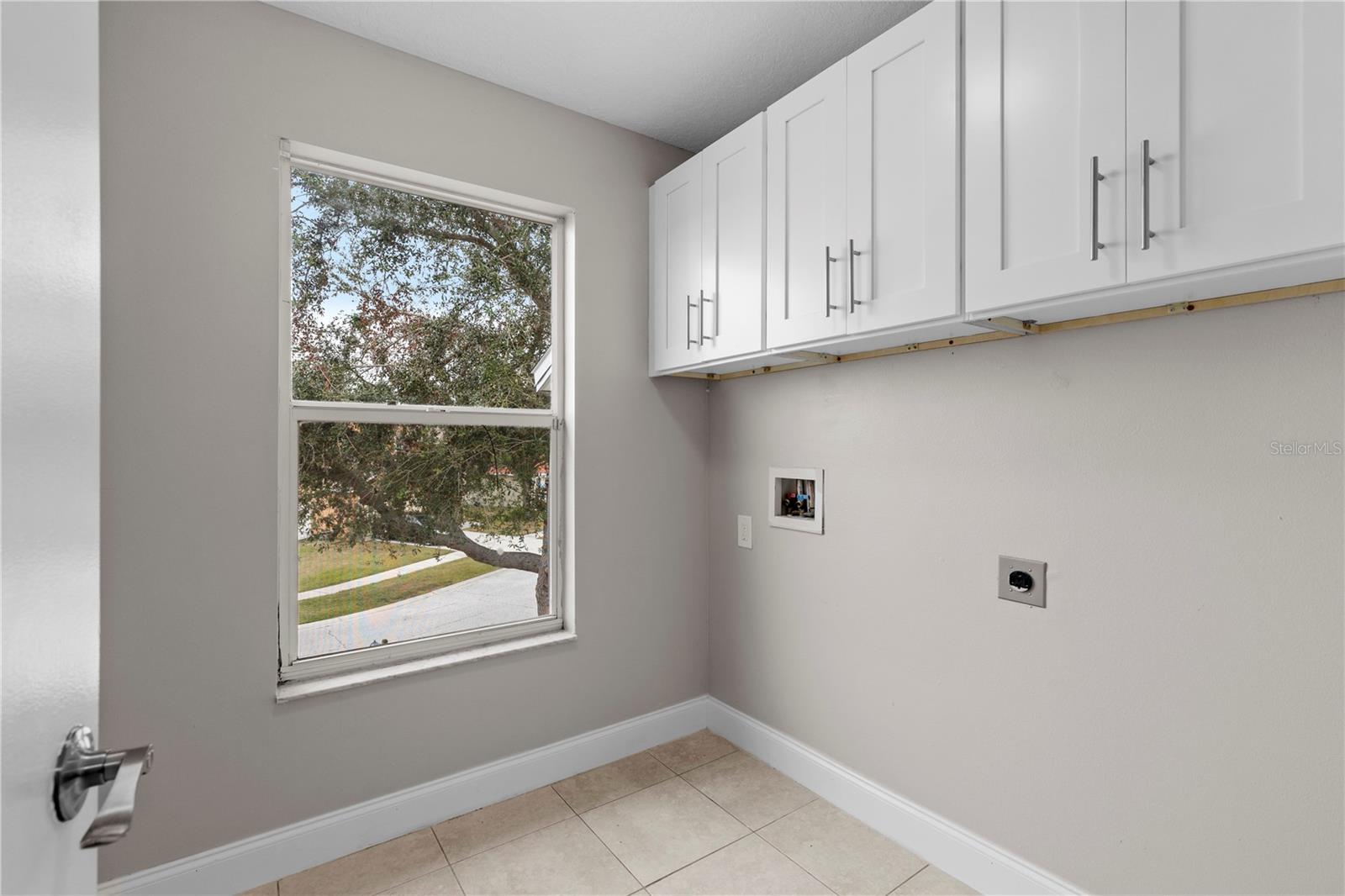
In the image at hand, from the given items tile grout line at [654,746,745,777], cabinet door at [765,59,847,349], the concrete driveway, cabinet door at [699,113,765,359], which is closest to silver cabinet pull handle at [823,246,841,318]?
cabinet door at [765,59,847,349]

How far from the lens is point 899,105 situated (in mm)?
1597

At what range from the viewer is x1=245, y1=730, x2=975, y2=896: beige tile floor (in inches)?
69.9

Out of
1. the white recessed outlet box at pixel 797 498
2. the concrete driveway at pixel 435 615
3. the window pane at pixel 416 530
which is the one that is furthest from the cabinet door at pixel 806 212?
the concrete driveway at pixel 435 615

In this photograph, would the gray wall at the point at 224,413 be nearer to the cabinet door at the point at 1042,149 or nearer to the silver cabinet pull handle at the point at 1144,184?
the cabinet door at the point at 1042,149

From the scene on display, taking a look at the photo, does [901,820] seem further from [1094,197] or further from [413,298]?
[413,298]

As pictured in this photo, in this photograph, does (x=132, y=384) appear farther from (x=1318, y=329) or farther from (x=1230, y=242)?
(x=1318, y=329)

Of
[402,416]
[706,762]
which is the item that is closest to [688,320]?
[402,416]

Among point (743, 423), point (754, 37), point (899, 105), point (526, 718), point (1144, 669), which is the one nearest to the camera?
point (1144, 669)

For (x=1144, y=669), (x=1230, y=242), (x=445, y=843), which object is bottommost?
(x=445, y=843)

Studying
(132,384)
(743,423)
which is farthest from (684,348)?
(132,384)

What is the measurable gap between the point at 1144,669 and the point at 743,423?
4.96 ft

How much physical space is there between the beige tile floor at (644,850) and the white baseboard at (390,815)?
4 centimetres

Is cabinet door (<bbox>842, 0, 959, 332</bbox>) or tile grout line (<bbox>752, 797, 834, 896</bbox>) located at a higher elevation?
cabinet door (<bbox>842, 0, 959, 332</bbox>)

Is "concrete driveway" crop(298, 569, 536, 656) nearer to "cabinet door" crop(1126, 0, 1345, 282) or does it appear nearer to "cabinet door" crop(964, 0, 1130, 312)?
"cabinet door" crop(964, 0, 1130, 312)
